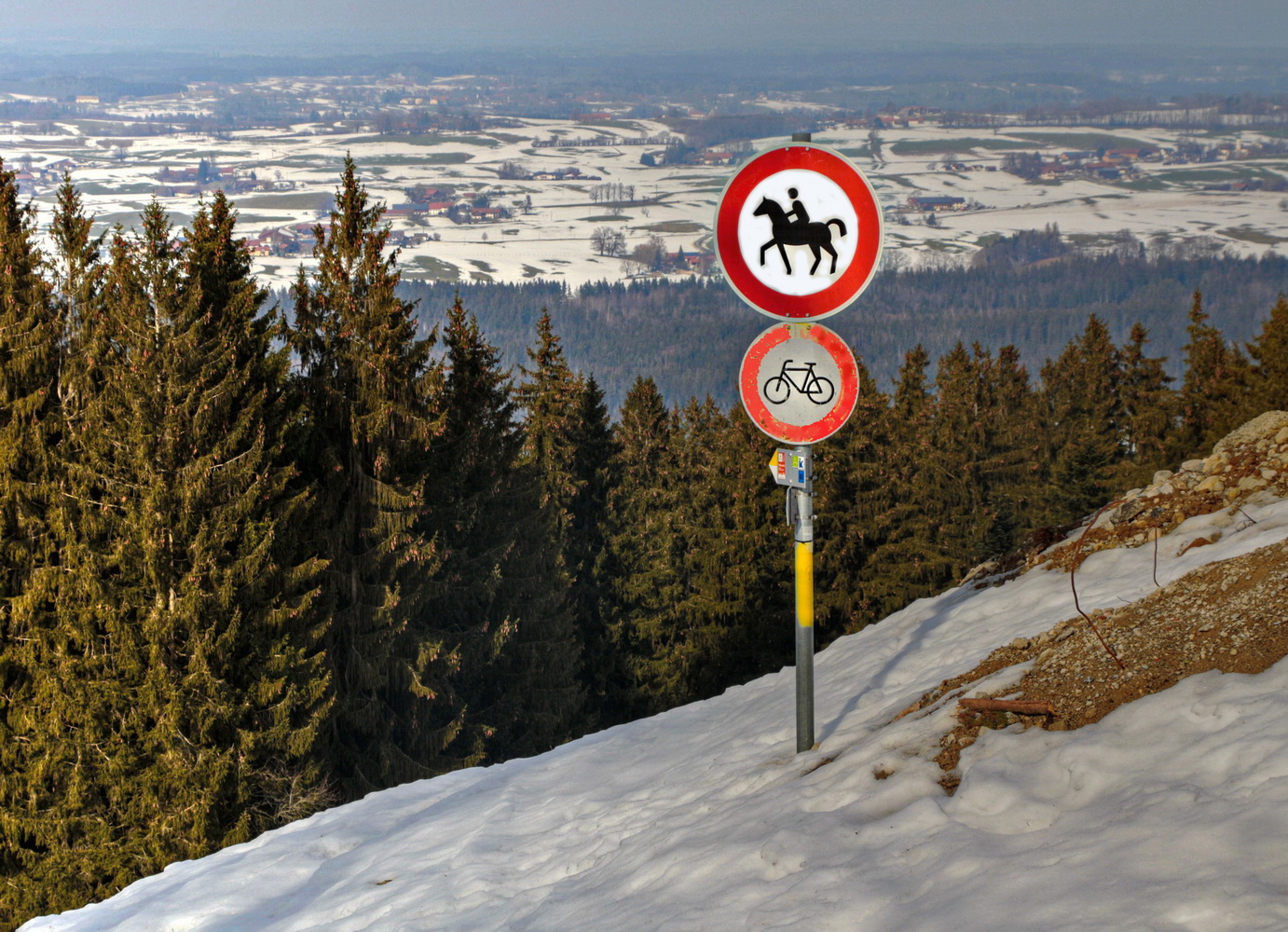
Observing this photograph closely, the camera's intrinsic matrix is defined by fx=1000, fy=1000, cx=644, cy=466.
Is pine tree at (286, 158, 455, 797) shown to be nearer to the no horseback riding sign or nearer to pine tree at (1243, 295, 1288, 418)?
the no horseback riding sign

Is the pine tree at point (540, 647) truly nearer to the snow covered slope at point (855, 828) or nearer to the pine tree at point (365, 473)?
the pine tree at point (365, 473)

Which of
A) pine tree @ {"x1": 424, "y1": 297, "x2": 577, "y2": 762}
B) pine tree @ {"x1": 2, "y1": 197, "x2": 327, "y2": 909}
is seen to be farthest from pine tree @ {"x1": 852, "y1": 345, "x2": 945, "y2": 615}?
pine tree @ {"x1": 2, "y1": 197, "x2": 327, "y2": 909}

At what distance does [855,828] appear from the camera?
4.70 meters

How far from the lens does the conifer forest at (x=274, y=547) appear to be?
56.8 feet

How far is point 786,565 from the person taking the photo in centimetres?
3656

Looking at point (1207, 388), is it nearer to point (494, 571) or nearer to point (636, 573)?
point (636, 573)

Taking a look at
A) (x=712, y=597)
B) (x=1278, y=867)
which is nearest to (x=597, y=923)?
(x=1278, y=867)

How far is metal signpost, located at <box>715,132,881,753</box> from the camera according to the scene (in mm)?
5660

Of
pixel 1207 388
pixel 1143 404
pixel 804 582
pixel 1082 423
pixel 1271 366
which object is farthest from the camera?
pixel 1082 423

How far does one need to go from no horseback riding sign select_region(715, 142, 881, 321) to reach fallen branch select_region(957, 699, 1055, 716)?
2.34 meters

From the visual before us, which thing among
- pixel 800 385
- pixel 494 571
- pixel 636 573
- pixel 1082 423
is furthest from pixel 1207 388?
pixel 800 385

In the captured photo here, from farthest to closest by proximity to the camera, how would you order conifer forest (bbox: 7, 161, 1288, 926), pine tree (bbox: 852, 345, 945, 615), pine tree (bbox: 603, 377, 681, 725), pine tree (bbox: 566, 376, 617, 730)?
pine tree (bbox: 603, 377, 681, 725) → pine tree (bbox: 566, 376, 617, 730) → pine tree (bbox: 852, 345, 945, 615) → conifer forest (bbox: 7, 161, 1288, 926)

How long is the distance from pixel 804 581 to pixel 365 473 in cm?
1777

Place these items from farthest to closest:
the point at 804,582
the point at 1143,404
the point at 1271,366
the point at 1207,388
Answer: the point at 1143,404 → the point at 1207,388 → the point at 1271,366 → the point at 804,582
